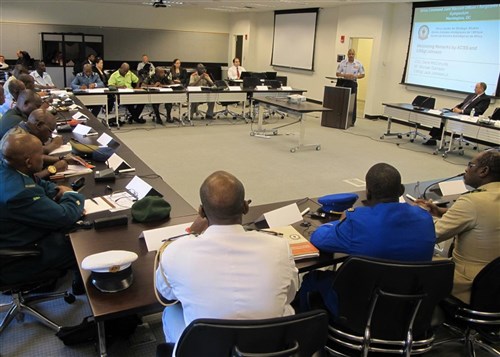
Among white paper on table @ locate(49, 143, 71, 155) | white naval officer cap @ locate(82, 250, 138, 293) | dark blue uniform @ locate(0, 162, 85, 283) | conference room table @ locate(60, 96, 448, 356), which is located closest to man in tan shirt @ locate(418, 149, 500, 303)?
conference room table @ locate(60, 96, 448, 356)

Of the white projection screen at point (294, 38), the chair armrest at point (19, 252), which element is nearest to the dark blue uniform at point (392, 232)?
the chair armrest at point (19, 252)

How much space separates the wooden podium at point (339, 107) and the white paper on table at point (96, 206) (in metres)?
7.17

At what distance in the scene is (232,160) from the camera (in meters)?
6.34

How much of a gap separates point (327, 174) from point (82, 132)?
10.5 feet

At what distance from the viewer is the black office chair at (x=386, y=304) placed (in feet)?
5.33

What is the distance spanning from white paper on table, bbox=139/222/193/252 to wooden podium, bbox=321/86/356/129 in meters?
7.41

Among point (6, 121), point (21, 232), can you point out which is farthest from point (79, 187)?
point (6, 121)

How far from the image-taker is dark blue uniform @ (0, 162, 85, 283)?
6.88 feet

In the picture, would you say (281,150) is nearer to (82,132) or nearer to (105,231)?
(82,132)

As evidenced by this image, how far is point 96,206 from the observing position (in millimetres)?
2453

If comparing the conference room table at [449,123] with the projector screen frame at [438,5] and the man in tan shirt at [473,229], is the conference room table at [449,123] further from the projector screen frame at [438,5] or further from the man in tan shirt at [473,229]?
the man in tan shirt at [473,229]

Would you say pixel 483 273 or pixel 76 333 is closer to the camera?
pixel 483 273

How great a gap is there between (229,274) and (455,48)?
904 cm

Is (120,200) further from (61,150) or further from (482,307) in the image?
(482,307)
